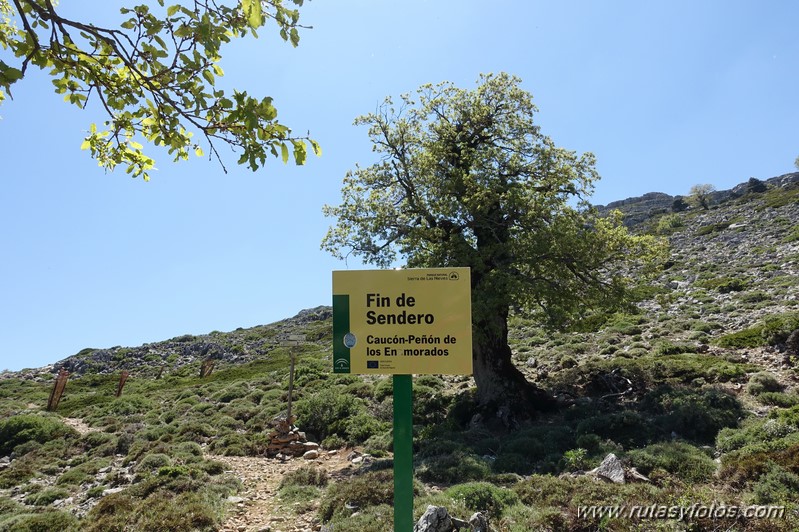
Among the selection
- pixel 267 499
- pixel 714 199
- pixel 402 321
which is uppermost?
pixel 714 199

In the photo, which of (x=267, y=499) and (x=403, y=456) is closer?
(x=403, y=456)

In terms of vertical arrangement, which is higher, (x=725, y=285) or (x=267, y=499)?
(x=725, y=285)

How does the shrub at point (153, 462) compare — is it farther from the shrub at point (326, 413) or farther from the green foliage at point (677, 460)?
the green foliage at point (677, 460)

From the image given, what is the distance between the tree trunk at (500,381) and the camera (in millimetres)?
14492

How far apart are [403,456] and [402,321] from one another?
1.29 m

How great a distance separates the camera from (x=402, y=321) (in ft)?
16.0

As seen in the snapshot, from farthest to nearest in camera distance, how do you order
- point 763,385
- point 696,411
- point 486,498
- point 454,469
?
point 763,385
point 696,411
point 454,469
point 486,498

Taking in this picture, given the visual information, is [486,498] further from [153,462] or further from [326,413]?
[326,413]

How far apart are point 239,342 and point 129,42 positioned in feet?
Result: 183

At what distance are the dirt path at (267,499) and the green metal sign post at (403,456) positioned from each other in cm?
356

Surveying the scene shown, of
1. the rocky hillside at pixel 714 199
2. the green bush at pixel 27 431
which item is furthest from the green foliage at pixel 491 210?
the rocky hillside at pixel 714 199

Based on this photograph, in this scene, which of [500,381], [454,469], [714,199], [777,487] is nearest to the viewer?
[777,487]

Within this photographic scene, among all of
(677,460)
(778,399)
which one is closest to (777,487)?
(677,460)

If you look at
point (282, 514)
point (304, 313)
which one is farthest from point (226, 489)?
point (304, 313)
